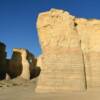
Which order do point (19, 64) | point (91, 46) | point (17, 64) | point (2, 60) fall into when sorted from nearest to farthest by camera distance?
point (91, 46) < point (2, 60) < point (19, 64) < point (17, 64)

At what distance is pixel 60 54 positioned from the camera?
21.0m

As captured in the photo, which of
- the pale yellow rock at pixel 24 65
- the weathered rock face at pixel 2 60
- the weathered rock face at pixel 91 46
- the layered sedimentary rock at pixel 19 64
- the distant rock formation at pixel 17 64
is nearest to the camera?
the weathered rock face at pixel 91 46

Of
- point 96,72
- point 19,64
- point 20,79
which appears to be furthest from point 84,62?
point 19,64

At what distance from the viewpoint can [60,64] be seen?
20.8 m

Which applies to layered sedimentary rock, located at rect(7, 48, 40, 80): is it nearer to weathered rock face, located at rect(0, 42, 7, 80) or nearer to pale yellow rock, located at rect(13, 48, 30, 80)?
pale yellow rock, located at rect(13, 48, 30, 80)

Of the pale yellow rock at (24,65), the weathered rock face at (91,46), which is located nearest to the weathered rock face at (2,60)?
the pale yellow rock at (24,65)

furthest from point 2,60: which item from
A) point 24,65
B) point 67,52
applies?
point 67,52

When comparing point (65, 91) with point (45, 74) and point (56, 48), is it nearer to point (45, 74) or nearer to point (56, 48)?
point (45, 74)

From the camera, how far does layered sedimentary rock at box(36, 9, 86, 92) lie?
2052 centimetres

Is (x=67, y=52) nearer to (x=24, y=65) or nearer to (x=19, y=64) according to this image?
(x=24, y=65)

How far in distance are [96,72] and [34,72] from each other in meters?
31.8

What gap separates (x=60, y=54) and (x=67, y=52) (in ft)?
1.80

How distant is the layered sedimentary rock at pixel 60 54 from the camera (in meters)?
20.5

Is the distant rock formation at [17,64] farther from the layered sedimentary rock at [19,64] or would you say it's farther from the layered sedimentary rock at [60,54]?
the layered sedimentary rock at [60,54]
